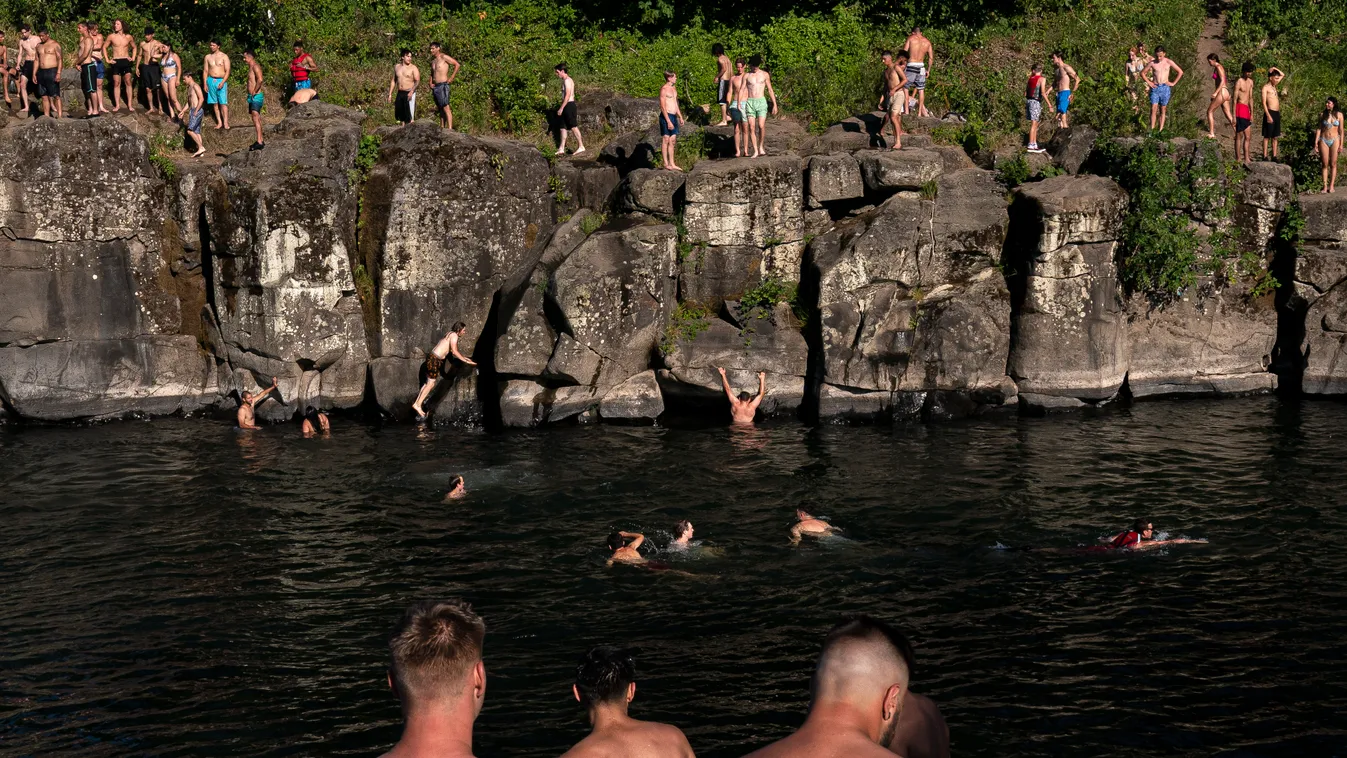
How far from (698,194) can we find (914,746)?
62.6 feet

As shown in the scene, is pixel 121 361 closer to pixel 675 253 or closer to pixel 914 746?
pixel 675 253

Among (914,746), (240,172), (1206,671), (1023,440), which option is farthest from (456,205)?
(914,746)

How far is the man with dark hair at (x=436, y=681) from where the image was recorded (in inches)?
210

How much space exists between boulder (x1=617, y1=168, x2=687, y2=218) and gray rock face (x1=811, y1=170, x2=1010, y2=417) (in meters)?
3.09

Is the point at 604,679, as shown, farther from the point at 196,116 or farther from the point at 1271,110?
the point at 1271,110

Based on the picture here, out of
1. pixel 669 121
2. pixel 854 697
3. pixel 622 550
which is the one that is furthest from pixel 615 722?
pixel 669 121

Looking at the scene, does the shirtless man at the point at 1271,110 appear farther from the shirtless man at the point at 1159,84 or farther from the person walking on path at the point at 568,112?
the person walking on path at the point at 568,112

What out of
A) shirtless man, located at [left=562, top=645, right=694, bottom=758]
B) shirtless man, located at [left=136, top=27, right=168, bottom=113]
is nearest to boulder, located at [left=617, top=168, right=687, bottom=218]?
shirtless man, located at [left=136, top=27, right=168, bottom=113]

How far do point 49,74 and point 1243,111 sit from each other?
24.7m

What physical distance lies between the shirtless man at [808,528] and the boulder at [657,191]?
976 centimetres

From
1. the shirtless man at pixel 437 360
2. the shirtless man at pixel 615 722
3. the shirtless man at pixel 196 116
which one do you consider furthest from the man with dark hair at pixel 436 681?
the shirtless man at pixel 196 116

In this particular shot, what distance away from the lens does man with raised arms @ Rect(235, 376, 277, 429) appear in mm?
24562

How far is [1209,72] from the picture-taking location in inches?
1292

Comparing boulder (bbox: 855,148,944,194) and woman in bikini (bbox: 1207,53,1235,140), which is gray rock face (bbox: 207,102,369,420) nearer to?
boulder (bbox: 855,148,944,194)
